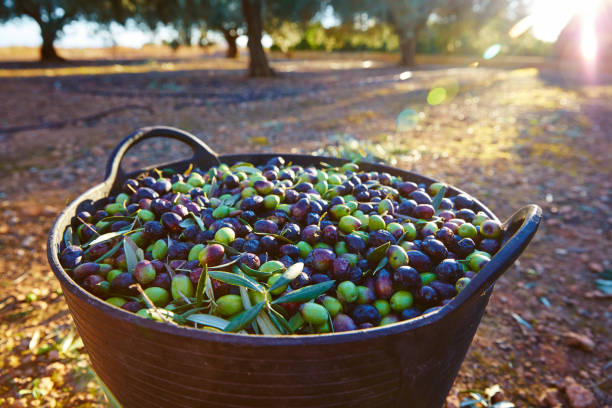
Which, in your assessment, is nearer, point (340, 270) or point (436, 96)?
point (340, 270)

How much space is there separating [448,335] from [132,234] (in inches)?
56.7

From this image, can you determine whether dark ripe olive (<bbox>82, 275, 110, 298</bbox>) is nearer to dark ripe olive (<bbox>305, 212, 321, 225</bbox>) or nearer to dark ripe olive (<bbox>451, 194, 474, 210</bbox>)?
dark ripe olive (<bbox>305, 212, 321, 225</bbox>)

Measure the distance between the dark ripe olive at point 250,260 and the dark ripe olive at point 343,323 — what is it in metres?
0.40

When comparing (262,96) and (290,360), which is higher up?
(262,96)

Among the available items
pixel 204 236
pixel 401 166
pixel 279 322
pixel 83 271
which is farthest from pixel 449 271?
pixel 401 166

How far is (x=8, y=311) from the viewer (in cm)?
333

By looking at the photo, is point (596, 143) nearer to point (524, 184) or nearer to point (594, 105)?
point (524, 184)

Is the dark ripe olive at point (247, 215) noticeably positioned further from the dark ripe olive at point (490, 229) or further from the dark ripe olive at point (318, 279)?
the dark ripe olive at point (490, 229)

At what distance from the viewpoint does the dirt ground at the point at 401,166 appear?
2863 millimetres

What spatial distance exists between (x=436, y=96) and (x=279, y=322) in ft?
44.7

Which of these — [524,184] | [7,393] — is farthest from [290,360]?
[524,184]

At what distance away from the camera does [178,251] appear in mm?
1756

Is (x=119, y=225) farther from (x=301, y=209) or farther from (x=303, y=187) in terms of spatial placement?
(x=303, y=187)

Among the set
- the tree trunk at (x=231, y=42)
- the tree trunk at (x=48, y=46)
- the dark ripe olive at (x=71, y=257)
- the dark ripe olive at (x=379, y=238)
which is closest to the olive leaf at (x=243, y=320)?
the dark ripe olive at (x=379, y=238)
